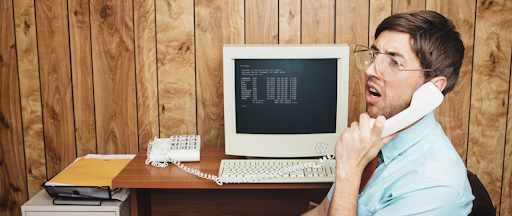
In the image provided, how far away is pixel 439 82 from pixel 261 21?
101 centimetres

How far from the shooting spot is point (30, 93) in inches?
78.4

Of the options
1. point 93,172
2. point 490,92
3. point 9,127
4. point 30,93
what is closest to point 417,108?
point 490,92

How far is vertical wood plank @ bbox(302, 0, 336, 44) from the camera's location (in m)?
1.89

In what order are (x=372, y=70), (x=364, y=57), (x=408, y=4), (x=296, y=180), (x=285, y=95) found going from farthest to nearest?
(x=408, y=4) < (x=285, y=95) < (x=296, y=180) < (x=364, y=57) < (x=372, y=70)

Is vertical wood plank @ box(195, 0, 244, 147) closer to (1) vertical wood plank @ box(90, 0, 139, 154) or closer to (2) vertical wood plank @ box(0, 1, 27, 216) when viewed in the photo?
(1) vertical wood plank @ box(90, 0, 139, 154)

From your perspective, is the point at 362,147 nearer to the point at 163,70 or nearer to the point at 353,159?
the point at 353,159

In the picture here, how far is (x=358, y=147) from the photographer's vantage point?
113 centimetres

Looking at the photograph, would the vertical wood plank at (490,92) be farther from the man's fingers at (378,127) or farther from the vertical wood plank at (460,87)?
the man's fingers at (378,127)

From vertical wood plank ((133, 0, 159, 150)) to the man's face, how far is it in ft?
3.87

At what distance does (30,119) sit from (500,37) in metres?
2.53

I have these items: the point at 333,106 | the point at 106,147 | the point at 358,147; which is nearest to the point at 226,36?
the point at 333,106

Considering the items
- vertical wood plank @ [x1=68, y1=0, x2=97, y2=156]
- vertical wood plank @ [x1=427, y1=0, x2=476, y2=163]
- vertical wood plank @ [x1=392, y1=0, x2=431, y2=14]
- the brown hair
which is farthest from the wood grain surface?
vertical wood plank @ [x1=68, y1=0, x2=97, y2=156]

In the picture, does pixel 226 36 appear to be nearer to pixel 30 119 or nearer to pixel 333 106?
pixel 333 106

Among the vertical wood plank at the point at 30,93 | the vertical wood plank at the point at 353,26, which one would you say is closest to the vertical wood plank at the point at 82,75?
the vertical wood plank at the point at 30,93
